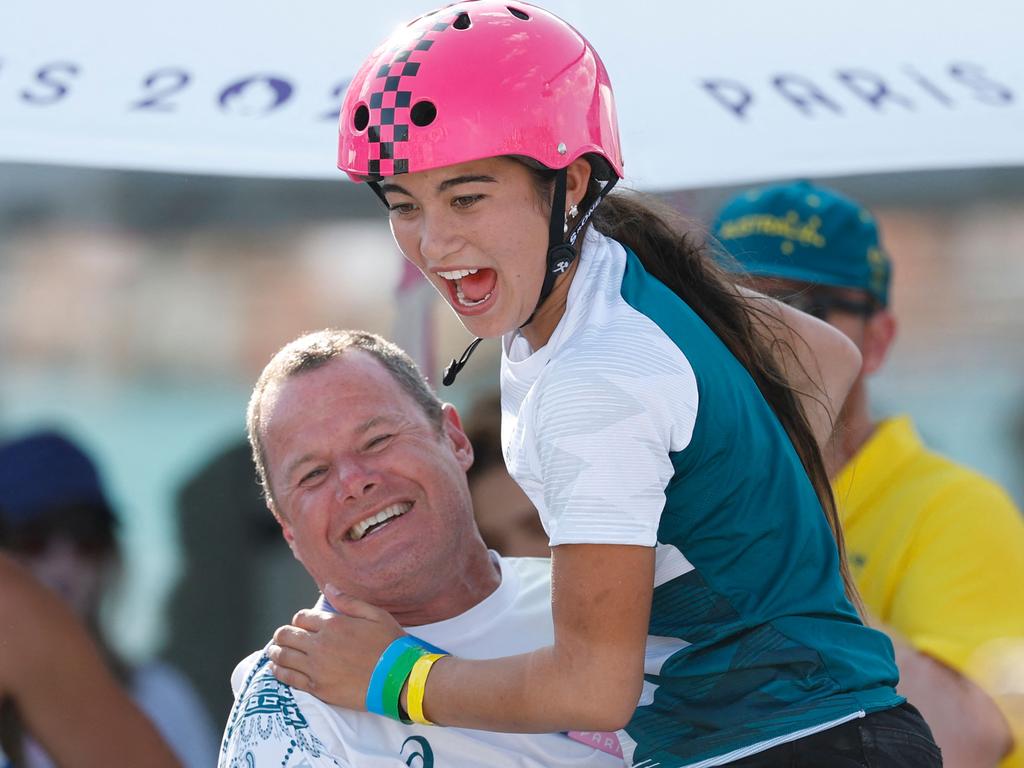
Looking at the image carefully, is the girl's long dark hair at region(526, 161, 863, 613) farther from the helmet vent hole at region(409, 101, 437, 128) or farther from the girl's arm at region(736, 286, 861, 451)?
the helmet vent hole at region(409, 101, 437, 128)

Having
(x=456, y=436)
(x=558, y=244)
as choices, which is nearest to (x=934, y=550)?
(x=456, y=436)

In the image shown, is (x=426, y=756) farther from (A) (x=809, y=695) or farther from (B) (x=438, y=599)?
(A) (x=809, y=695)

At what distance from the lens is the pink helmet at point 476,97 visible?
197 cm

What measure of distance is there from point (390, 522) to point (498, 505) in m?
1.06

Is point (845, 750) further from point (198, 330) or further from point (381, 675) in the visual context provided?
point (198, 330)

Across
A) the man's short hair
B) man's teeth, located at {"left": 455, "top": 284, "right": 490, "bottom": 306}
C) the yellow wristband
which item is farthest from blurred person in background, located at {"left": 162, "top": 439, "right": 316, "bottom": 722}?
man's teeth, located at {"left": 455, "top": 284, "right": 490, "bottom": 306}

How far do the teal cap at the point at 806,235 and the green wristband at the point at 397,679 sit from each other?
163cm

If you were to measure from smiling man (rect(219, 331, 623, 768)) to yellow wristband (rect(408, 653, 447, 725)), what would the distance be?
0.34 meters

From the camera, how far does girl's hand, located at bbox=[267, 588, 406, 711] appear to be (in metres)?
2.21

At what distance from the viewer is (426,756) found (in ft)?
7.84

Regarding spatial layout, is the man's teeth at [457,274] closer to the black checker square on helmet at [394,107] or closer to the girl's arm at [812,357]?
the black checker square on helmet at [394,107]

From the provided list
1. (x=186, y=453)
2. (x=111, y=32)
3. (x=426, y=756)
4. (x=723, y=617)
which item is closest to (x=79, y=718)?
(x=186, y=453)

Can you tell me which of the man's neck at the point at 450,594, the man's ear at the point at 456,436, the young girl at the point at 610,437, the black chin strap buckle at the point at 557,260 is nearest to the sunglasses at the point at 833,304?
the man's ear at the point at 456,436

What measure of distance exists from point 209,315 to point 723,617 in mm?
1966
